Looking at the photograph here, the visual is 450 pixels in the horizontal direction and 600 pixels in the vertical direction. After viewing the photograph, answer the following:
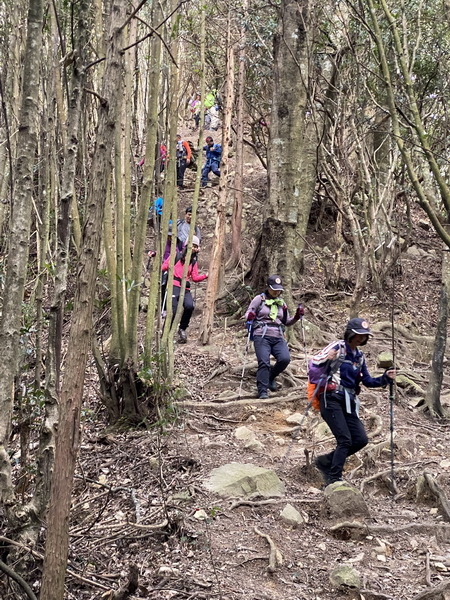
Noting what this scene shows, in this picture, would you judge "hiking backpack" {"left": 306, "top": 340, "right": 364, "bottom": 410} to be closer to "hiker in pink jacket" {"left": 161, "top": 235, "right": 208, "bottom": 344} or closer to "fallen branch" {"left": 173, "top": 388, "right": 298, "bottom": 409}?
"fallen branch" {"left": 173, "top": 388, "right": 298, "bottom": 409}

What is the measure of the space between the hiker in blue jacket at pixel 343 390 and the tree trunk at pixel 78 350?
338 centimetres

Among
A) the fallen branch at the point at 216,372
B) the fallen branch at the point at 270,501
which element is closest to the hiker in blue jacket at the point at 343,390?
the fallen branch at the point at 270,501

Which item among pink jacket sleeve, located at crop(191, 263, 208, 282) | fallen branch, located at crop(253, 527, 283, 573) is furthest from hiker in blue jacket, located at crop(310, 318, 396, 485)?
pink jacket sleeve, located at crop(191, 263, 208, 282)

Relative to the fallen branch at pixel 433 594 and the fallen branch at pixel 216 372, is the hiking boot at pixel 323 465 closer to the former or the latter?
the fallen branch at pixel 433 594

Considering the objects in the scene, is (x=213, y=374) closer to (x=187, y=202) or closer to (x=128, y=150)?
(x=128, y=150)

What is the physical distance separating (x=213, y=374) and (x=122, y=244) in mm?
3050

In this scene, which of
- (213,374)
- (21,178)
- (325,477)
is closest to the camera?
(21,178)

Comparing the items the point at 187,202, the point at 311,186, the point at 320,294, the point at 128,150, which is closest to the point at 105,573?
the point at 128,150

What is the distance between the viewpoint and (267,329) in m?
7.93

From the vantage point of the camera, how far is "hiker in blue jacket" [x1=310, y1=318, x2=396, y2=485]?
5.64m

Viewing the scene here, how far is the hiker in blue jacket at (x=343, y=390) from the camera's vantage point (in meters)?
5.64

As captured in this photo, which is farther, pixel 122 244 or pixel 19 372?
pixel 122 244

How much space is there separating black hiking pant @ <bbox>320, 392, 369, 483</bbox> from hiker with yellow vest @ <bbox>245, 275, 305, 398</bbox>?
2.09 m

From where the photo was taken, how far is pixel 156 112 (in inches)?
240
